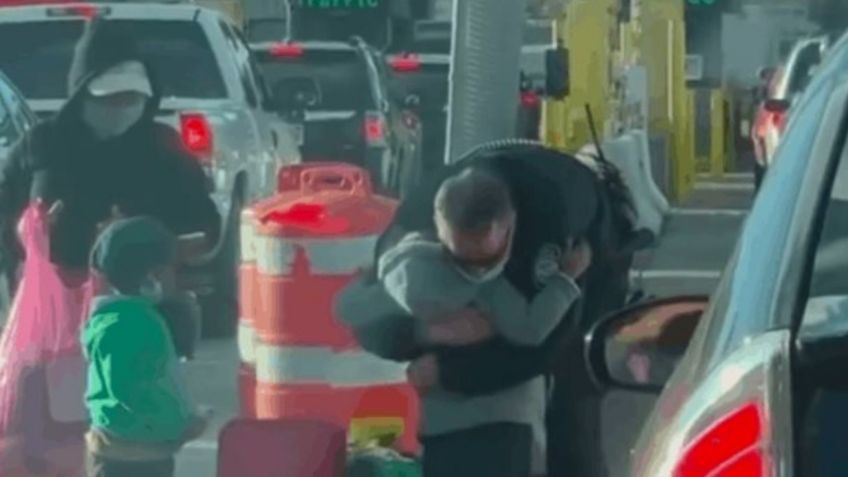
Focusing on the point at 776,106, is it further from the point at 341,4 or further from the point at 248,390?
the point at 341,4

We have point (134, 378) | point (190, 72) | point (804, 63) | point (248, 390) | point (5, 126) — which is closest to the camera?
point (134, 378)

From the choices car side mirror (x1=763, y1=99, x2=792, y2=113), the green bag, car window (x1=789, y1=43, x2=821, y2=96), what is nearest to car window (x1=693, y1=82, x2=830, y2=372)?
the green bag

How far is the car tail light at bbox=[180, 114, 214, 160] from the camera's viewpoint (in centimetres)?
1519

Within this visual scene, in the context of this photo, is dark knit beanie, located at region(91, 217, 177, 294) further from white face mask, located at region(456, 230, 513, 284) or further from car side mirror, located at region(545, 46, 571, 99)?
car side mirror, located at region(545, 46, 571, 99)

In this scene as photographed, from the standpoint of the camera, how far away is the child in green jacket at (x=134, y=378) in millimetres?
7824

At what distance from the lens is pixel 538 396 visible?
7020 mm

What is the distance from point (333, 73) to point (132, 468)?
15929 millimetres

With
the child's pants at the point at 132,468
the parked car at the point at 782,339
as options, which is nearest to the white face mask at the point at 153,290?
the child's pants at the point at 132,468

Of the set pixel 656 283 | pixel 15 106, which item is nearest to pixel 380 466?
pixel 15 106

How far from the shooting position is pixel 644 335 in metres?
4.79

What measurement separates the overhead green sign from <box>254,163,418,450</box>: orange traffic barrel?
3181cm

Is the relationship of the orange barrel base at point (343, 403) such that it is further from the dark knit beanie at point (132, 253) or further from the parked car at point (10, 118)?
the parked car at point (10, 118)

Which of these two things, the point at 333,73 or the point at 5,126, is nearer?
the point at 5,126

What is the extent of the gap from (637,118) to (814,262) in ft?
72.2
